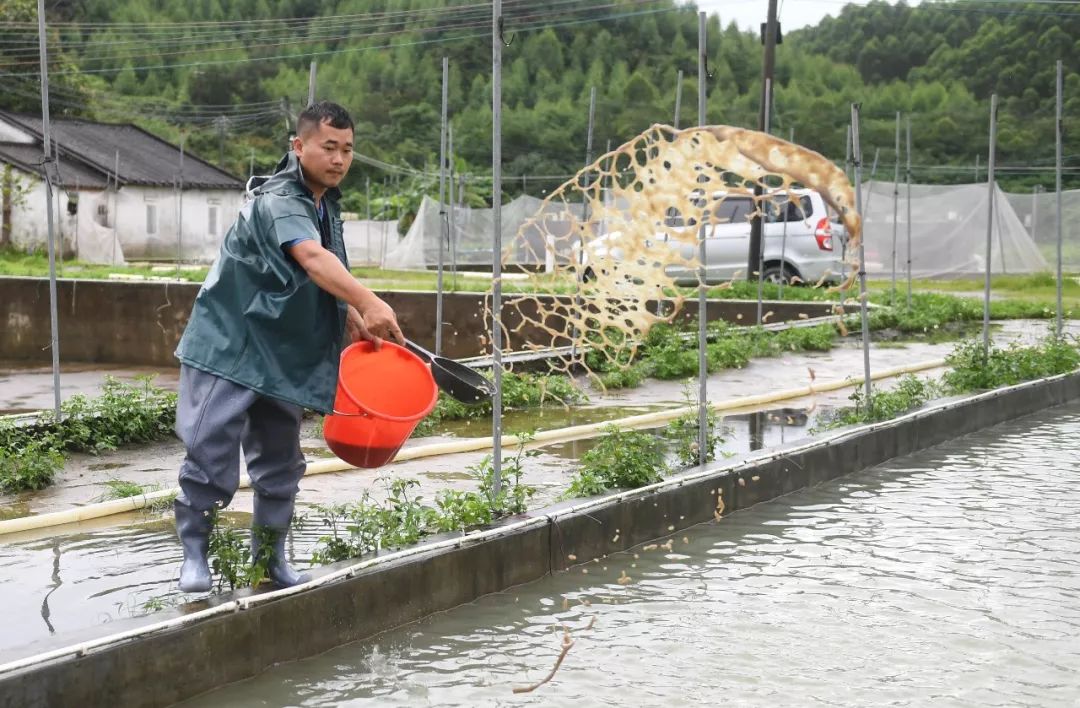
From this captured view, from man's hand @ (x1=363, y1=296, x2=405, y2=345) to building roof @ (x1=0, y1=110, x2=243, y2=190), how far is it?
109ft

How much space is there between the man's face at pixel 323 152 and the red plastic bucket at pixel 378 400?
0.67 meters

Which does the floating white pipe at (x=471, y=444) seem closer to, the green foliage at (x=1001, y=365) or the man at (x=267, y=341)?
the green foliage at (x=1001, y=365)

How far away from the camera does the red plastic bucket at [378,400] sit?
212 inches

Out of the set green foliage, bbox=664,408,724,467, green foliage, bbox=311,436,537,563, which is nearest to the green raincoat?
green foliage, bbox=311,436,537,563

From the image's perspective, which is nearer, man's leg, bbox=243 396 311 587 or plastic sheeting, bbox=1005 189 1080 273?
man's leg, bbox=243 396 311 587

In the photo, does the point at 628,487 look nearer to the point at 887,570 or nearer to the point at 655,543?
the point at 655,543

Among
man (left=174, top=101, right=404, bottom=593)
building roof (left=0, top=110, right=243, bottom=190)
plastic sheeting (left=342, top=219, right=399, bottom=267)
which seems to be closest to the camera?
man (left=174, top=101, right=404, bottom=593)

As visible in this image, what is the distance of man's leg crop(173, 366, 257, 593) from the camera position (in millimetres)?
4898

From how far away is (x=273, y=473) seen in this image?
17.1 ft

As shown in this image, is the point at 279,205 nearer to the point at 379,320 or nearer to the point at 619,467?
the point at 379,320

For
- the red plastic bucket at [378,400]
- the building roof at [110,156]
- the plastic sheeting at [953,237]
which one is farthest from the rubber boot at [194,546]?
the building roof at [110,156]

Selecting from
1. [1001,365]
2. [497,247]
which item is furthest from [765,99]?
[497,247]

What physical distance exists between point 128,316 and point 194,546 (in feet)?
48.1

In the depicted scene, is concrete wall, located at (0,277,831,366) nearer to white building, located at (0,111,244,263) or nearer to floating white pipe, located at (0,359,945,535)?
floating white pipe, located at (0,359,945,535)
